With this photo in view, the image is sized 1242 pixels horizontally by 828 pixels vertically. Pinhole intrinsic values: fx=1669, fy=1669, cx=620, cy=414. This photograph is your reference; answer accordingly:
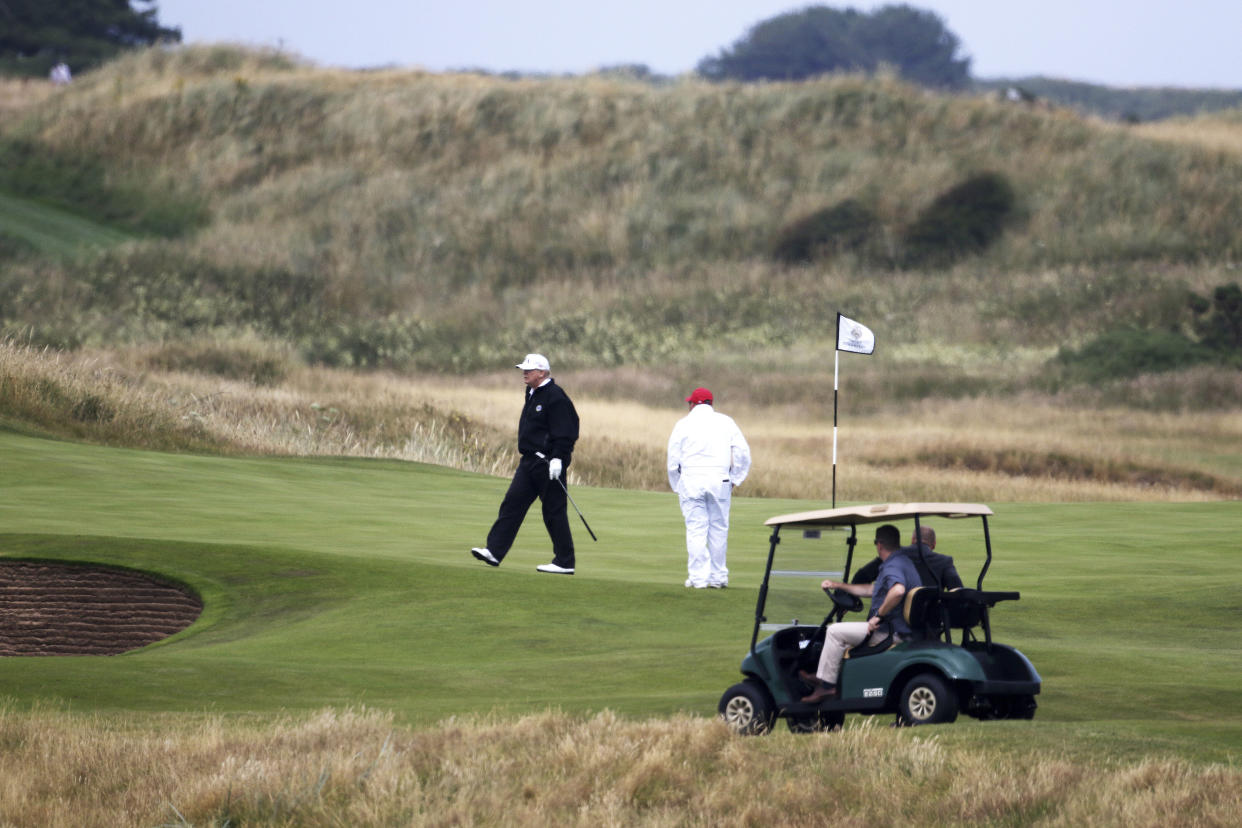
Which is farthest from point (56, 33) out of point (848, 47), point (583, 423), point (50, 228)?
point (848, 47)

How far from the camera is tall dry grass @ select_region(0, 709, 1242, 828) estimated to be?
918cm

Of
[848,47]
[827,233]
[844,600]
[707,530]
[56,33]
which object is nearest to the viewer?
[844,600]

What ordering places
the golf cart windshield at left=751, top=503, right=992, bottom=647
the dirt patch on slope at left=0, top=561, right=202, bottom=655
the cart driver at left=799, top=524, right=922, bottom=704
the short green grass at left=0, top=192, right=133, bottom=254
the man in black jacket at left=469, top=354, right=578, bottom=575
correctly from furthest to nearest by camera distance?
the short green grass at left=0, top=192, right=133, bottom=254 < the man in black jacket at left=469, top=354, right=578, bottom=575 < the dirt patch on slope at left=0, top=561, right=202, bottom=655 < the golf cart windshield at left=751, top=503, right=992, bottom=647 < the cart driver at left=799, top=524, right=922, bottom=704

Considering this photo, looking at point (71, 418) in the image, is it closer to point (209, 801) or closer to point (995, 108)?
point (209, 801)

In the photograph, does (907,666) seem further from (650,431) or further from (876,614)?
(650,431)

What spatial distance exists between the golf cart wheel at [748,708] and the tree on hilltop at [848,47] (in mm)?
150526

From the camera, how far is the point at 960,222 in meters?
73.4

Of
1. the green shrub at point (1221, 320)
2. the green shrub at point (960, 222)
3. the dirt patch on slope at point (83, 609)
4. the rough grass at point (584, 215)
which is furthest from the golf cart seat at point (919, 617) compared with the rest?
the green shrub at point (960, 222)

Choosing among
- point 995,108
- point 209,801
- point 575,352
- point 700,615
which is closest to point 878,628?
point 209,801

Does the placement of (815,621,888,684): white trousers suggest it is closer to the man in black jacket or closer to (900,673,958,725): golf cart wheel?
(900,673,958,725): golf cart wheel

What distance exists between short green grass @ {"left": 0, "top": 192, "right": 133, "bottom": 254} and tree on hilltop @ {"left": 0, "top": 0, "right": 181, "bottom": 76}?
24.3 m

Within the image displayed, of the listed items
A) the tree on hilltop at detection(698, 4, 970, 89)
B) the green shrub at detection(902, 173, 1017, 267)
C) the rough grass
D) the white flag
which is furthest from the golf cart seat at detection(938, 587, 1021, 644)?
the tree on hilltop at detection(698, 4, 970, 89)

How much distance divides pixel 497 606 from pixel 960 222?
A: 60245mm

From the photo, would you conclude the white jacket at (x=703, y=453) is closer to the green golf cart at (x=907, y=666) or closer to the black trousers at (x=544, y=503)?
the black trousers at (x=544, y=503)
